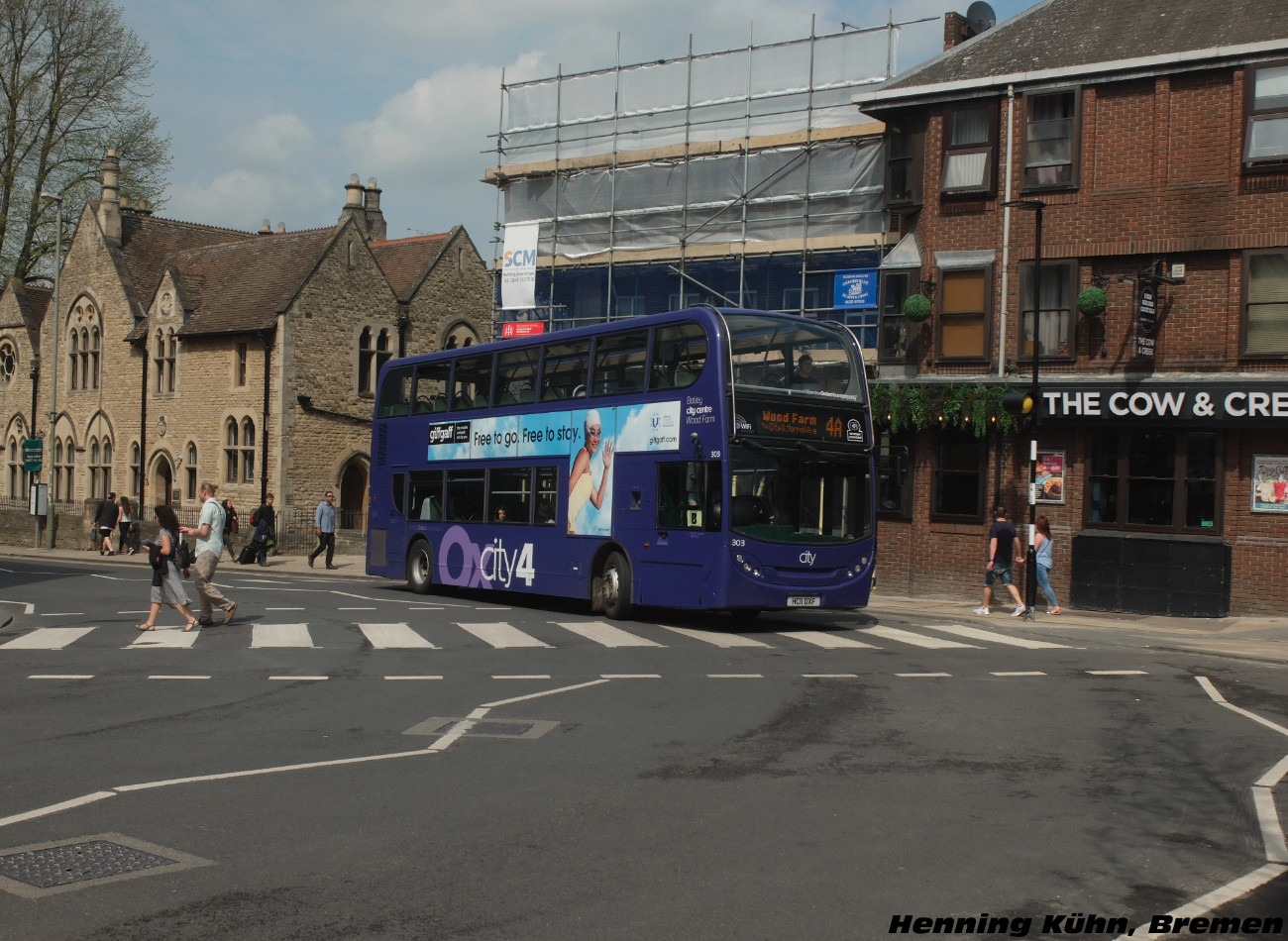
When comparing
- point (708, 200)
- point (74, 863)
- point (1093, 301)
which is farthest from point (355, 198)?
point (74, 863)

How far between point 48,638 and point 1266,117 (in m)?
20.7

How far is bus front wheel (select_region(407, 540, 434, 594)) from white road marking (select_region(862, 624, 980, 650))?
8.95m

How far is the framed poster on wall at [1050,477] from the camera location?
24.8m

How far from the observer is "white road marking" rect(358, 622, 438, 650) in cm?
1611

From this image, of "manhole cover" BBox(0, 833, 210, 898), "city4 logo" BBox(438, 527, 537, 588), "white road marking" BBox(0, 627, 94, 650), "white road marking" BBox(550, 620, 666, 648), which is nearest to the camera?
"manhole cover" BBox(0, 833, 210, 898)

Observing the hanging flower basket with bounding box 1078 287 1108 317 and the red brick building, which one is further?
the hanging flower basket with bounding box 1078 287 1108 317

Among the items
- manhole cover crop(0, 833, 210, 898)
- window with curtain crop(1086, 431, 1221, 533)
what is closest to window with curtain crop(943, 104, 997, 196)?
window with curtain crop(1086, 431, 1221, 533)

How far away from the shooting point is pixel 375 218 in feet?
173

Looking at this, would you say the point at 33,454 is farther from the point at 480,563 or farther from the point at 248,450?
the point at 480,563

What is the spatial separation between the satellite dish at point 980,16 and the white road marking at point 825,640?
1747 centimetres

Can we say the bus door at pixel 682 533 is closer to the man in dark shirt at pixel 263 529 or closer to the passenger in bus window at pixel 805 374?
the passenger in bus window at pixel 805 374

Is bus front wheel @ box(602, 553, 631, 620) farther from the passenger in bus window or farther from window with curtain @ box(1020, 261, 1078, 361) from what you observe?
window with curtain @ box(1020, 261, 1078, 361)

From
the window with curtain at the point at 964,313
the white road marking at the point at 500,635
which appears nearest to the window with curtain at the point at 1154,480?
the window with curtain at the point at 964,313

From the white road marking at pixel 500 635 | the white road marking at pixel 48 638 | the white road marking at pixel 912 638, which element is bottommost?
the white road marking at pixel 48 638
